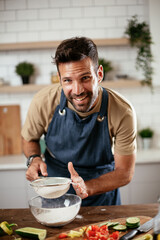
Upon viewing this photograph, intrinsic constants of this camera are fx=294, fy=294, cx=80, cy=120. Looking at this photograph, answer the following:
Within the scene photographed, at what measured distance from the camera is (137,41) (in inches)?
159

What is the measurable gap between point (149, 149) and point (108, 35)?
1723mm

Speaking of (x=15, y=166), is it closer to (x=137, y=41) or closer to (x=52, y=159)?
(x=52, y=159)

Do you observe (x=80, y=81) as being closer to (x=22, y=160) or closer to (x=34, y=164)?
(x=34, y=164)

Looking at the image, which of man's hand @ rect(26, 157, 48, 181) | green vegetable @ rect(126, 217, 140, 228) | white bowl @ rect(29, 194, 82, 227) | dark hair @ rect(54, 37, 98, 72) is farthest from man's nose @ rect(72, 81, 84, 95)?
green vegetable @ rect(126, 217, 140, 228)

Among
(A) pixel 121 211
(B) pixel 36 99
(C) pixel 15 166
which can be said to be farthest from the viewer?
(C) pixel 15 166

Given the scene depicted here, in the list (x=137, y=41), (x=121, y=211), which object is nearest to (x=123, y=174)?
(x=121, y=211)

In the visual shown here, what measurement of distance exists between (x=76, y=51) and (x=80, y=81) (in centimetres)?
18

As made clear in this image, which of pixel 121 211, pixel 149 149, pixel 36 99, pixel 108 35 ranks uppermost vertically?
pixel 108 35

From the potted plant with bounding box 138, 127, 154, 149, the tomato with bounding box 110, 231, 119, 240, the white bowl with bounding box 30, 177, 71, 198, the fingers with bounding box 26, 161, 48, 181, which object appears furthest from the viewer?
the potted plant with bounding box 138, 127, 154, 149

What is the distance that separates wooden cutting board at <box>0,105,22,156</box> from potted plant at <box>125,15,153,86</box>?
74.9 inches

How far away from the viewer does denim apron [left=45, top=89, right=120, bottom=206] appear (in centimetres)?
213

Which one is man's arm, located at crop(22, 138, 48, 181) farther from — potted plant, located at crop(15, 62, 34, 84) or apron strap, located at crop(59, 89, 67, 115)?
potted plant, located at crop(15, 62, 34, 84)

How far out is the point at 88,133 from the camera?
2.12 m

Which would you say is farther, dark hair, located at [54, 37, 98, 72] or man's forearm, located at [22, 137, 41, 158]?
man's forearm, located at [22, 137, 41, 158]
